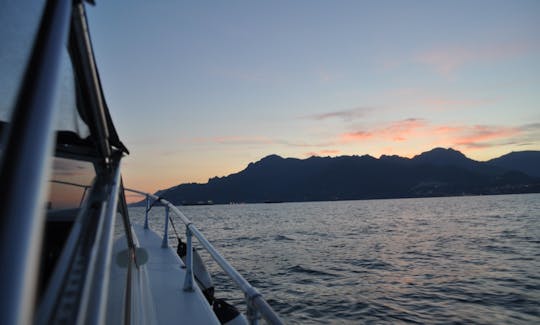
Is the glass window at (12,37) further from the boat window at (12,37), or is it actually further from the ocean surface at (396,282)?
the ocean surface at (396,282)

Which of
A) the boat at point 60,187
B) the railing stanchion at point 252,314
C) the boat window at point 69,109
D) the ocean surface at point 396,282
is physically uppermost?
the boat window at point 69,109

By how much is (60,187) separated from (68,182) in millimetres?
161

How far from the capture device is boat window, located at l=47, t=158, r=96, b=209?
1.98 meters

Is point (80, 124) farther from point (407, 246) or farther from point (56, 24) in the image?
point (407, 246)

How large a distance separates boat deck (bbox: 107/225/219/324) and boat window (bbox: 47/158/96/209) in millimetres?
462

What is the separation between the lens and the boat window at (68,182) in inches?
77.9

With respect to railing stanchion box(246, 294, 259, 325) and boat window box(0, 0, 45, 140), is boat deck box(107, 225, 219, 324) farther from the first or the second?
boat window box(0, 0, 45, 140)

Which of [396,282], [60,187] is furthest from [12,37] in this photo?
[396,282]

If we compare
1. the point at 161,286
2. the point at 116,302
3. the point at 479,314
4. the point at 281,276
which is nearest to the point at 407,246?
the point at 281,276

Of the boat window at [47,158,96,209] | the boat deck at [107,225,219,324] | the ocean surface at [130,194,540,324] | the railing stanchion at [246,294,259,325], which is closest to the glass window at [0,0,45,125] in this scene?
the boat window at [47,158,96,209]

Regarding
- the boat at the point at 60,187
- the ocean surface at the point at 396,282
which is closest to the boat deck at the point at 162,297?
the boat at the point at 60,187

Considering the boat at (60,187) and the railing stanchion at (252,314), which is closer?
the boat at (60,187)

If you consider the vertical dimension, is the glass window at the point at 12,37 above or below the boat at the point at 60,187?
above

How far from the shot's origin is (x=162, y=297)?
4.10 metres
